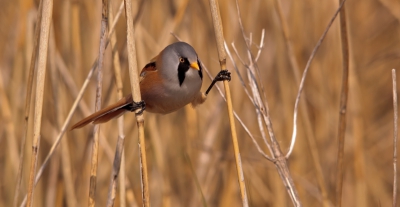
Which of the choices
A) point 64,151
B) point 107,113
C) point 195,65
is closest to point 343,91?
point 195,65

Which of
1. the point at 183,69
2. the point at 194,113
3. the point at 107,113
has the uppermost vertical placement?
the point at 194,113

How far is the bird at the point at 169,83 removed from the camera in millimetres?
1465

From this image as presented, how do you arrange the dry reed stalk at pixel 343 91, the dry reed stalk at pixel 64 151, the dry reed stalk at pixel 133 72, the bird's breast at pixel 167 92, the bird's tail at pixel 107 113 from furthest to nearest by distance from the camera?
the dry reed stalk at pixel 64 151 < the dry reed stalk at pixel 343 91 < the bird's breast at pixel 167 92 < the bird's tail at pixel 107 113 < the dry reed stalk at pixel 133 72

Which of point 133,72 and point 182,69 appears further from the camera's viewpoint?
point 182,69

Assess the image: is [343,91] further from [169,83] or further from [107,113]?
[107,113]

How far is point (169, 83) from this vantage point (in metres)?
1.57

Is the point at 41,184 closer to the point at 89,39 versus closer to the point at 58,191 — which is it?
the point at 58,191

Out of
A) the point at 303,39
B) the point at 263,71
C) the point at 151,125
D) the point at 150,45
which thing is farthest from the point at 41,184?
the point at 303,39

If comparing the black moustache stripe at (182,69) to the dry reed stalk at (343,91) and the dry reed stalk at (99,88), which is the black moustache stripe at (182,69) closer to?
the dry reed stalk at (99,88)

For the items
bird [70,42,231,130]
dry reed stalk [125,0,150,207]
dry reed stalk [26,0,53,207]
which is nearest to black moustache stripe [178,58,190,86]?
bird [70,42,231,130]

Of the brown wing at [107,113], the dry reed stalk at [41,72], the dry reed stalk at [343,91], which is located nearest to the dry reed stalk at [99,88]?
the brown wing at [107,113]

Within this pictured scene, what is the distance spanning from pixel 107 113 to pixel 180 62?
0.87 ft

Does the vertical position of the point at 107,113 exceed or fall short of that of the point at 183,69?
it falls short

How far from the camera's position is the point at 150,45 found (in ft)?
7.68
